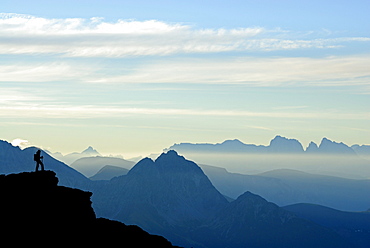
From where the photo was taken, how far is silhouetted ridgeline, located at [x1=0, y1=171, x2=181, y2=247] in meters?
106

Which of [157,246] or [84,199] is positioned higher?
[84,199]

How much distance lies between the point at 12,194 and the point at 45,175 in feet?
39.0

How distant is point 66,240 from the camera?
113 metres

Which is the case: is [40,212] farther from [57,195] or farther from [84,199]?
[84,199]

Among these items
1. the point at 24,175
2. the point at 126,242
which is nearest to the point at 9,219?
the point at 24,175

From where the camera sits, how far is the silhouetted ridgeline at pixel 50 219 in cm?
10625

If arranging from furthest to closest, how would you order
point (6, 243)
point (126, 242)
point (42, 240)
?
point (126, 242) → point (42, 240) → point (6, 243)

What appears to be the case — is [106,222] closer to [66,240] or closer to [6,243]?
[66,240]

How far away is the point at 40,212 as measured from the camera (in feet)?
372

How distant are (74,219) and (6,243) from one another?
2449 cm

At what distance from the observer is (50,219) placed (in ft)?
376

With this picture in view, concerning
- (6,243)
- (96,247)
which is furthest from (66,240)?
(6,243)

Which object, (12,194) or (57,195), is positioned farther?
(57,195)

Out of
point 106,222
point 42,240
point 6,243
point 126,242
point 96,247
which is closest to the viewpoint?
point 6,243
